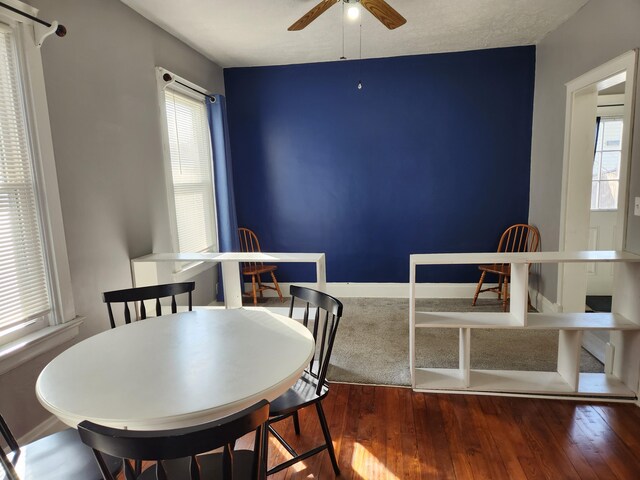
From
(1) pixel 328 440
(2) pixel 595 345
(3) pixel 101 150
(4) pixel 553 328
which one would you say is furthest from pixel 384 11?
(2) pixel 595 345

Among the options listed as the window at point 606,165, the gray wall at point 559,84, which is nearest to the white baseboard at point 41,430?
the gray wall at point 559,84

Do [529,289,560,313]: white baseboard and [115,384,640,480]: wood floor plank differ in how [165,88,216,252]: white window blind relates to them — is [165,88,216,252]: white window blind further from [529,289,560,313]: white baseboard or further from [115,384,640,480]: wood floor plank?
[529,289,560,313]: white baseboard

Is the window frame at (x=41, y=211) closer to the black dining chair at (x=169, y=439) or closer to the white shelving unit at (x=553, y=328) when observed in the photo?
the black dining chair at (x=169, y=439)

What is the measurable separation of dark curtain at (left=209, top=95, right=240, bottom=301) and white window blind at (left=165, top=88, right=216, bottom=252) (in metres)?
0.11

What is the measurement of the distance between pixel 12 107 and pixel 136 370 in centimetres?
152

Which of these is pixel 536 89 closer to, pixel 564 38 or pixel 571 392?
pixel 564 38

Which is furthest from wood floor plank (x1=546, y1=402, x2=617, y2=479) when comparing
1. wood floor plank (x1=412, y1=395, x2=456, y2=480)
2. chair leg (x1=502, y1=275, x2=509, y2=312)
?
chair leg (x1=502, y1=275, x2=509, y2=312)

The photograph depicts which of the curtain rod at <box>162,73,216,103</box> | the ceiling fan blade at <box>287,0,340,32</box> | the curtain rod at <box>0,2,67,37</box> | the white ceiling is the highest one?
the white ceiling

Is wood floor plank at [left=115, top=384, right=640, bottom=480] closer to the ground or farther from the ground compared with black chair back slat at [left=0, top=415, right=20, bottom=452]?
closer to the ground

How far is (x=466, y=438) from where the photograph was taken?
79.7 inches

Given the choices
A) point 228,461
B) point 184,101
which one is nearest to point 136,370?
point 228,461

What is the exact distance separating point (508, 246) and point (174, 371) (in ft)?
12.4

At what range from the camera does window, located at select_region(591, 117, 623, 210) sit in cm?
415

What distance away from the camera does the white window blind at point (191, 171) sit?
11.3ft
